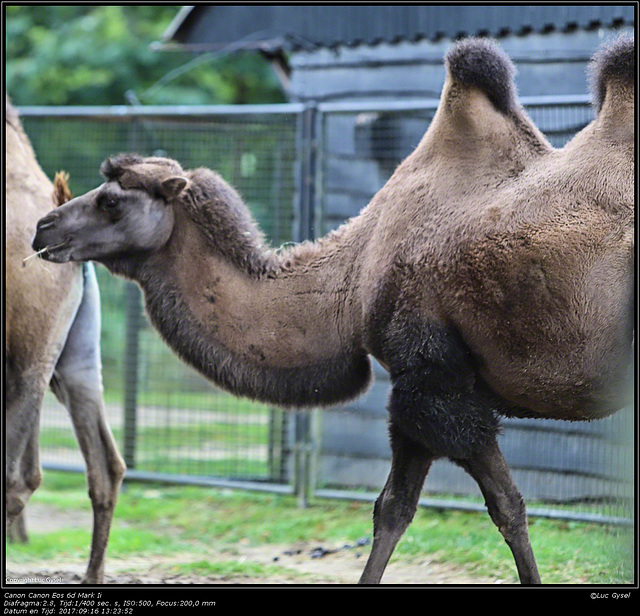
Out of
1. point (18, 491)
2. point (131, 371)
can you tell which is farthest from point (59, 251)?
point (131, 371)

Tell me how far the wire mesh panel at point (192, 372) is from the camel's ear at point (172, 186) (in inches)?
138

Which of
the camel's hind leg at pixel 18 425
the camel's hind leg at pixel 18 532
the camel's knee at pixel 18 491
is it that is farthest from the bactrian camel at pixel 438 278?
the camel's hind leg at pixel 18 532

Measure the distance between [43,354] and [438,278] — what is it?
7.84 ft

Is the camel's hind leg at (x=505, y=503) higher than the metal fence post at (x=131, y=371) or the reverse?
higher

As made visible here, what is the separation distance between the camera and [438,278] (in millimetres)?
4219

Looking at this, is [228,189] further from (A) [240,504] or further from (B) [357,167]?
(A) [240,504]

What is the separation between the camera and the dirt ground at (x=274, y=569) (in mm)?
5855

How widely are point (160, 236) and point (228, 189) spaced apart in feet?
1.45

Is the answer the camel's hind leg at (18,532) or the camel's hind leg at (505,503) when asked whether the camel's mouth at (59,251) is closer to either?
the camel's hind leg at (505,503)

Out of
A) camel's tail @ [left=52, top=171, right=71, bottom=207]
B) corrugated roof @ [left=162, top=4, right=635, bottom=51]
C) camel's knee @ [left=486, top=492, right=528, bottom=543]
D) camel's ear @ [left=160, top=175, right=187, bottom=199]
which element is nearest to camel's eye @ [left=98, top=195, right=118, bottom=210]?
camel's ear @ [left=160, top=175, right=187, bottom=199]

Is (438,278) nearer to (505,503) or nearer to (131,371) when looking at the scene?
(505,503)

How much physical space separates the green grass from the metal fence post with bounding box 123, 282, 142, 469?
0.42 metres

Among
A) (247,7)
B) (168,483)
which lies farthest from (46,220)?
(247,7)

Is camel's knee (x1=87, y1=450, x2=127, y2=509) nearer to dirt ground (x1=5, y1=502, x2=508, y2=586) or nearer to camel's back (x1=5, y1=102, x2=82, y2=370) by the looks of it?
dirt ground (x1=5, y1=502, x2=508, y2=586)
